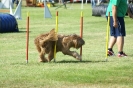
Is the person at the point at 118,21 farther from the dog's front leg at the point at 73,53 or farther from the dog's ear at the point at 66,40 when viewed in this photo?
the dog's ear at the point at 66,40

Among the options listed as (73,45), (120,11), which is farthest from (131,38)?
(73,45)

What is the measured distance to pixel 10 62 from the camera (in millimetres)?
12492

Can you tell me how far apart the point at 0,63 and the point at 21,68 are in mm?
1083

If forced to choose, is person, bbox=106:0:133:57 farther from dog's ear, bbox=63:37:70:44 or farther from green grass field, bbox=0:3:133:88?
dog's ear, bbox=63:37:70:44

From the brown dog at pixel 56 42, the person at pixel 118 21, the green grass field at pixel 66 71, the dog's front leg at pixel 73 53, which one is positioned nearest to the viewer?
the green grass field at pixel 66 71

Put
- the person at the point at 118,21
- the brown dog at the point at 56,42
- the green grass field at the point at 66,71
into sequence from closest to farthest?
the green grass field at the point at 66,71
the brown dog at the point at 56,42
the person at the point at 118,21

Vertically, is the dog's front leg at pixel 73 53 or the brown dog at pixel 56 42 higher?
the brown dog at pixel 56 42

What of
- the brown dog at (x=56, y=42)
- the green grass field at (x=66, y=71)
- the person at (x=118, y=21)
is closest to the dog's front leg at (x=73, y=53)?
the brown dog at (x=56, y=42)

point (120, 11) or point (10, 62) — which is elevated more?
point (120, 11)

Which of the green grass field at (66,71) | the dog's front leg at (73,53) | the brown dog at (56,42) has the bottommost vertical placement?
the green grass field at (66,71)

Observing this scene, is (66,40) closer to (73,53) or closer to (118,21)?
(73,53)

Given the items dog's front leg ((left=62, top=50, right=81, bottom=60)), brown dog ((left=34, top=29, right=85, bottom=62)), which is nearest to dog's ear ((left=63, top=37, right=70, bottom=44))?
brown dog ((left=34, top=29, right=85, bottom=62))

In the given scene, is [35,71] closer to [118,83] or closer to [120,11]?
[118,83]

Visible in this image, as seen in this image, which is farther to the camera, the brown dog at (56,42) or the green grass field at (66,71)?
the brown dog at (56,42)
